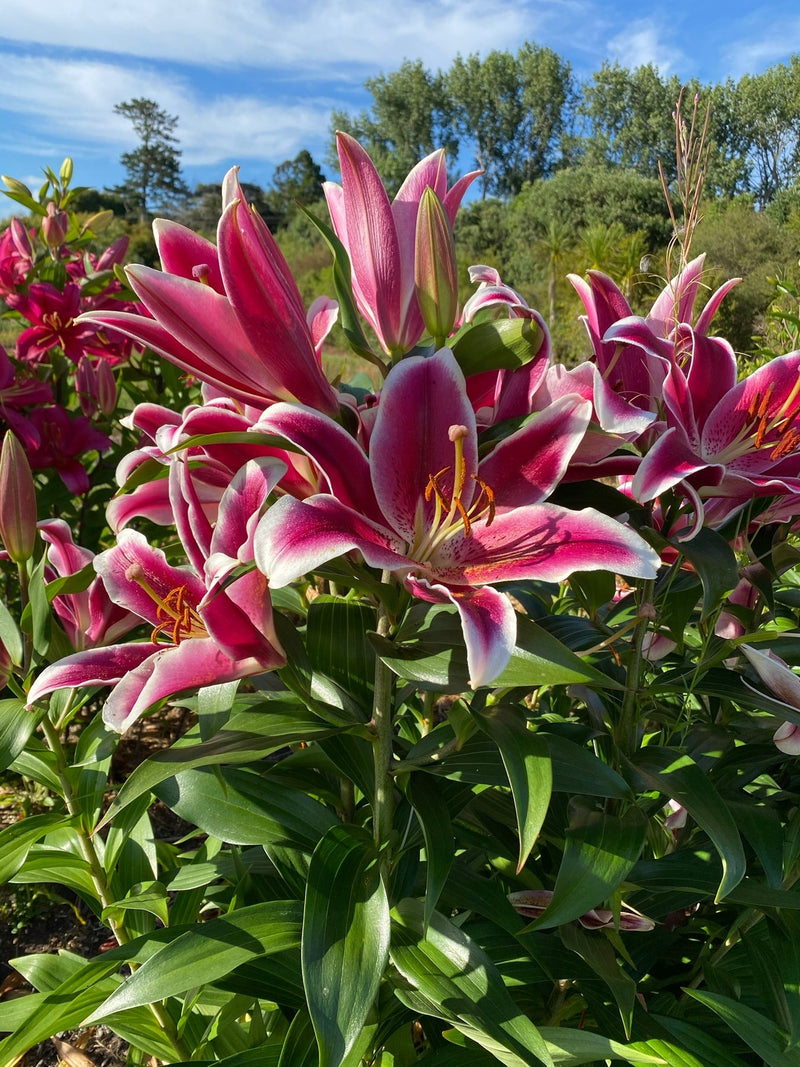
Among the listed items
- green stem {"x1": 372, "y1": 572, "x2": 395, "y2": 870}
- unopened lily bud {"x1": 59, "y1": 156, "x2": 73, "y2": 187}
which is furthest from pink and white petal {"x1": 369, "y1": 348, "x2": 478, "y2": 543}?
unopened lily bud {"x1": 59, "y1": 156, "x2": 73, "y2": 187}

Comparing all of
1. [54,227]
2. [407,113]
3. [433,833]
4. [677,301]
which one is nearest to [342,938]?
[433,833]

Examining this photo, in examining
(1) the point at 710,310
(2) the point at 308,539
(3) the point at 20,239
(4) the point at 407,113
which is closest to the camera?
(2) the point at 308,539

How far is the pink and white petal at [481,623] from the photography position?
49cm

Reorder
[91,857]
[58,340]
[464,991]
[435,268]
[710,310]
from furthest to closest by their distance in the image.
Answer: [58,340]
[91,857]
[710,310]
[464,991]
[435,268]

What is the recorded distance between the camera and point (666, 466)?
63 cm

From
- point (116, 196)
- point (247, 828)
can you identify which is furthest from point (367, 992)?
point (116, 196)

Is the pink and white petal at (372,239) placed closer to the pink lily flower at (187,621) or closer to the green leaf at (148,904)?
the pink lily flower at (187,621)

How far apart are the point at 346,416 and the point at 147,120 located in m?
49.7

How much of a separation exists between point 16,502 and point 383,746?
20.4 inches

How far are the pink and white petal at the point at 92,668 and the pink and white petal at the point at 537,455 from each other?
0.33 metres

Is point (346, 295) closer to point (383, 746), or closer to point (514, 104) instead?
point (383, 746)

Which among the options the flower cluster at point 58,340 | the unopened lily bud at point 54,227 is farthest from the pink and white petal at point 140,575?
the unopened lily bud at point 54,227

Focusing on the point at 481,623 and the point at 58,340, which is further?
the point at 58,340

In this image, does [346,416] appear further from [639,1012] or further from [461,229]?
[461,229]
